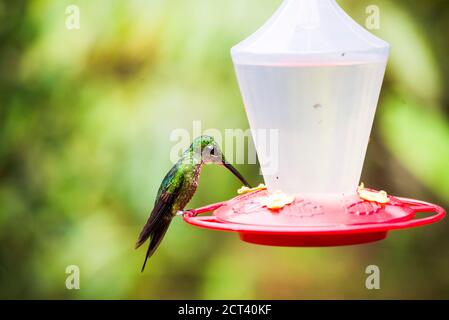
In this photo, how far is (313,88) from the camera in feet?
11.7

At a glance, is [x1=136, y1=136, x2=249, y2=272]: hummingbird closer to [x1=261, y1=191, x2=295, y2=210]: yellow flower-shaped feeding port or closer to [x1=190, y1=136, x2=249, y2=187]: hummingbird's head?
[x1=190, y1=136, x2=249, y2=187]: hummingbird's head

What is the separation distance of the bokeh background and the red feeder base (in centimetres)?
244

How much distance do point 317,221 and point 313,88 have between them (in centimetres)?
57

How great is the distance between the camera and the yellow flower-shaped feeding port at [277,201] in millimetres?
3562

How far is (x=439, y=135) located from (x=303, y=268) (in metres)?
1.48

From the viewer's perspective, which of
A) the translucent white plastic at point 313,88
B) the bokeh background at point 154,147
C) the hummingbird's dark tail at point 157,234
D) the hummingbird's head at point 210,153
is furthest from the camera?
the bokeh background at point 154,147

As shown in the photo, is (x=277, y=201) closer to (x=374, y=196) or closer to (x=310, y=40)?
(x=374, y=196)

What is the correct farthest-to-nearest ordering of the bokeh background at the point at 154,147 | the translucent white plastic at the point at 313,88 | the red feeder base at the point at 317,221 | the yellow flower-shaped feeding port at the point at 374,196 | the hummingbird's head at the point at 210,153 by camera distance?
the bokeh background at the point at 154,147
the hummingbird's head at the point at 210,153
the yellow flower-shaped feeding port at the point at 374,196
the translucent white plastic at the point at 313,88
the red feeder base at the point at 317,221

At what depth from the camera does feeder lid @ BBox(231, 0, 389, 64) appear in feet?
11.3

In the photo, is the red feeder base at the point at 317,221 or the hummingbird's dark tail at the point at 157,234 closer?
the red feeder base at the point at 317,221

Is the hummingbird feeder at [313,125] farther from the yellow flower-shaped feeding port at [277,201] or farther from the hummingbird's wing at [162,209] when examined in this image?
the hummingbird's wing at [162,209]

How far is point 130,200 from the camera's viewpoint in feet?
20.3


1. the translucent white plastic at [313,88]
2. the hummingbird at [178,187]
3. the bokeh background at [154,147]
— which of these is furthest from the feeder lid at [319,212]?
the bokeh background at [154,147]

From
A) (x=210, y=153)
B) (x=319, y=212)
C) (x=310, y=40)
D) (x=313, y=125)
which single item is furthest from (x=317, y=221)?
(x=210, y=153)
